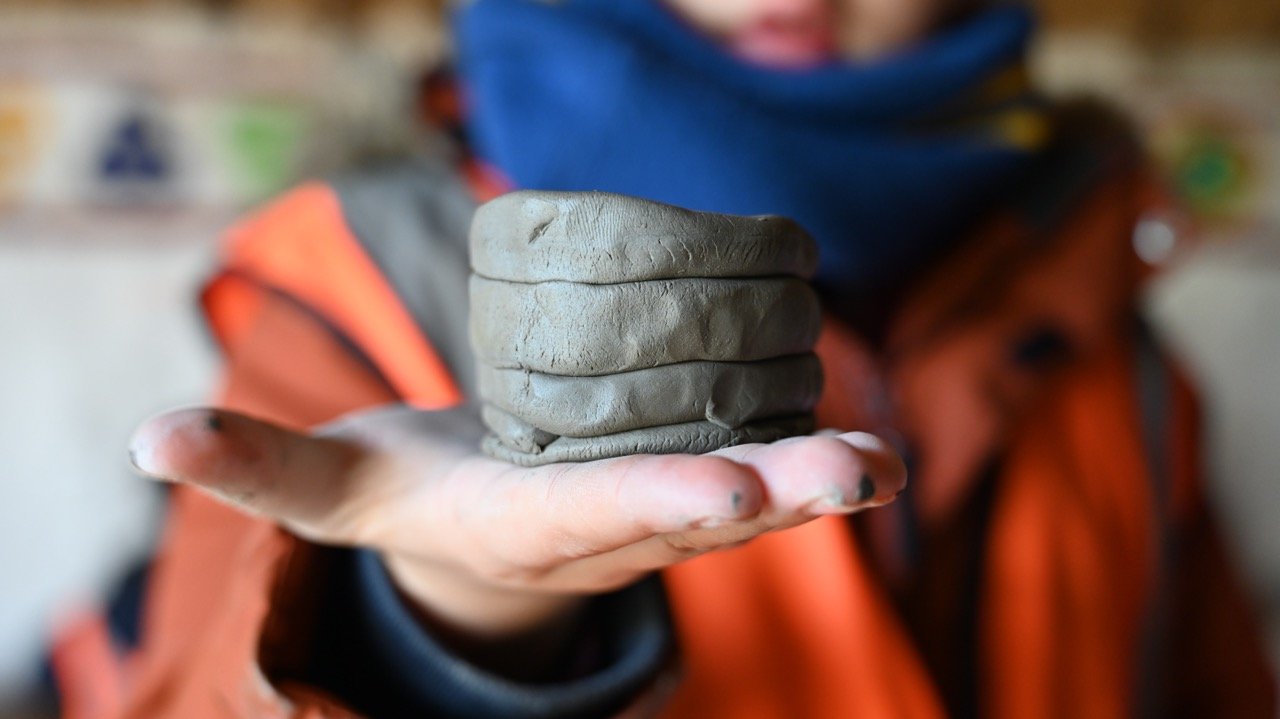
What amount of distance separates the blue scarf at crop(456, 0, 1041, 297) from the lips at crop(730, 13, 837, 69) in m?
0.02

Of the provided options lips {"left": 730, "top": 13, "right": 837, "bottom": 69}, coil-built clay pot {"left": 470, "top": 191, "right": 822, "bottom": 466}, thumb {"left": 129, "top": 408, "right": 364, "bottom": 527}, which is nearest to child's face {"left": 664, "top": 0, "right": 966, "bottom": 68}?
lips {"left": 730, "top": 13, "right": 837, "bottom": 69}

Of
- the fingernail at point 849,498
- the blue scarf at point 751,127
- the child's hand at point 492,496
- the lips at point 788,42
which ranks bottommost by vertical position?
the child's hand at point 492,496

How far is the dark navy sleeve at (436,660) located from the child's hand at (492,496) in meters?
0.02

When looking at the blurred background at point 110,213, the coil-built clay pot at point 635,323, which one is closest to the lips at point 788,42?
the coil-built clay pot at point 635,323

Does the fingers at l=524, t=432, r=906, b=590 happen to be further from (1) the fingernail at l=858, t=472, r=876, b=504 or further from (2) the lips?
(2) the lips

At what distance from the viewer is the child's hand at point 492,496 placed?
308 mm

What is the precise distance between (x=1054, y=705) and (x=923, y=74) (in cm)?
47

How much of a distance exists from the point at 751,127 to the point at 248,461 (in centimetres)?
42

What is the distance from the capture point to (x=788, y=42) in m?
0.72

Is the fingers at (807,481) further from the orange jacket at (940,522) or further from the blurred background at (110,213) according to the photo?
the blurred background at (110,213)

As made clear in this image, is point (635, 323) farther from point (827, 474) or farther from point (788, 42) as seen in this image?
point (788, 42)

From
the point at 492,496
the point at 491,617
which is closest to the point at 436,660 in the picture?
→ the point at 491,617

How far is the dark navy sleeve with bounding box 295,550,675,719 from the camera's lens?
0.47 m

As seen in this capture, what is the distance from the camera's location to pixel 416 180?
0.74 meters
